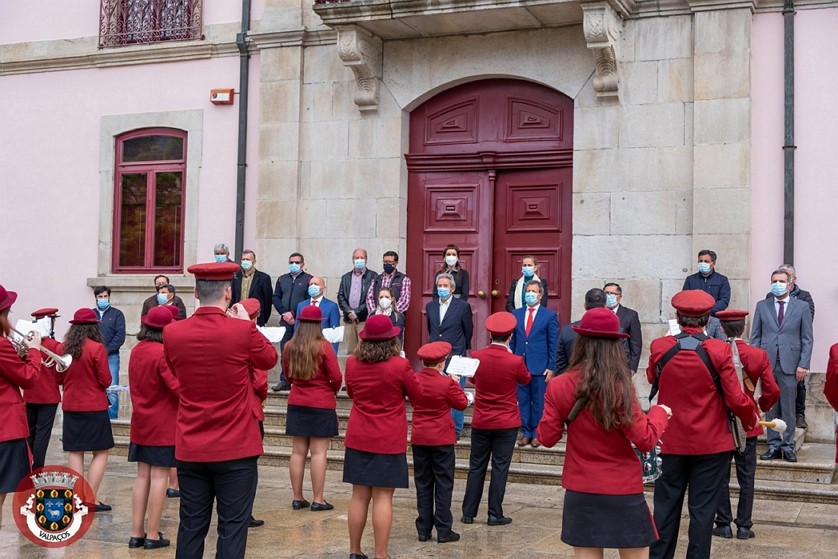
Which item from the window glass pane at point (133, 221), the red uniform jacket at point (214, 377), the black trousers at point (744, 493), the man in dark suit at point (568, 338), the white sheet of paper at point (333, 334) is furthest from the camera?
the window glass pane at point (133, 221)

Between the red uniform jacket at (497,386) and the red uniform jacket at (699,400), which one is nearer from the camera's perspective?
the red uniform jacket at (699,400)

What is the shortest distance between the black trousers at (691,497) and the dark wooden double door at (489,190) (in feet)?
23.5

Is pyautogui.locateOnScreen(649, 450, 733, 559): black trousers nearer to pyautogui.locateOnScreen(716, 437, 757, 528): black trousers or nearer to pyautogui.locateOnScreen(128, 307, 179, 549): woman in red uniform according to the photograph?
pyautogui.locateOnScreen(716, 437, 757, 528): black trousers

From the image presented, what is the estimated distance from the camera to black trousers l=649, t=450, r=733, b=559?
7.06 meters

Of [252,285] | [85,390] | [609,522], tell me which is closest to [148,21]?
[252,285]

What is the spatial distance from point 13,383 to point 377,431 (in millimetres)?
2628

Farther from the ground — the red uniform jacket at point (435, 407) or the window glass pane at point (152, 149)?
the window glass pane at point (152, 149)

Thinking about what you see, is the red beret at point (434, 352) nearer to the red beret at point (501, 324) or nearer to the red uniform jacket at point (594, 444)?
the red beret at point (501, 324)

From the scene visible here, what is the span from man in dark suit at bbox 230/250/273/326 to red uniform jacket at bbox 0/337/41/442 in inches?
263

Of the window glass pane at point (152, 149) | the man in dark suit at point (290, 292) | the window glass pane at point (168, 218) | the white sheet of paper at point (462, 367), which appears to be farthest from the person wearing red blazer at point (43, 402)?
the window glass pane at point (152, 149)

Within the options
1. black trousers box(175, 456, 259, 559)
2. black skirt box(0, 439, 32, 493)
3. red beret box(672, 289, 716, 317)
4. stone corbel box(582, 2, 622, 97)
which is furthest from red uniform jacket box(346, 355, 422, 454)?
stone corbel box(582, 2, 622, 97)

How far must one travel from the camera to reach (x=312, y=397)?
10.0 meters

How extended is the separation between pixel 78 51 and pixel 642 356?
32.9 feet

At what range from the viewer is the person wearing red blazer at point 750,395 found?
843 centimetres
